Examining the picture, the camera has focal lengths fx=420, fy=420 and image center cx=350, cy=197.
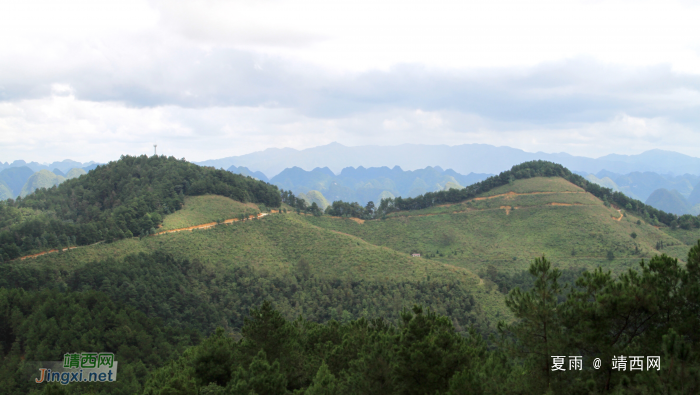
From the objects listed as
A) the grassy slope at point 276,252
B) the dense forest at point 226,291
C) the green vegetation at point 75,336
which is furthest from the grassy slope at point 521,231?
the green vegetation at point 75,336

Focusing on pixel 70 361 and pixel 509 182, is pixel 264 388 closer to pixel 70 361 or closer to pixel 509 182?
pixel 70 361

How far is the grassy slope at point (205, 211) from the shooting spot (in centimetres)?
7325

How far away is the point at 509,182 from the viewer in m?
105

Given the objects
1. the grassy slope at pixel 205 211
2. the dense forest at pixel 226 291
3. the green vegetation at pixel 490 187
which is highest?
the green vegetation at pixel 490 187

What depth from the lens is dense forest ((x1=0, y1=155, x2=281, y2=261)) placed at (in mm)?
59969

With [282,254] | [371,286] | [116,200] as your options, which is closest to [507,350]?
[371,286]

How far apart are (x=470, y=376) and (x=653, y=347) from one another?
18.2 ft

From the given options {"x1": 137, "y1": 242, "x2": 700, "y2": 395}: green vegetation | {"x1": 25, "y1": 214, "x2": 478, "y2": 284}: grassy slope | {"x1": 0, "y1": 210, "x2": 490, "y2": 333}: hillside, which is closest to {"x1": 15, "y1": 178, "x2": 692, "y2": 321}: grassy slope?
{"x1": 25, "y1": 214, "x2": 478, "y2": 284}: grassy slope

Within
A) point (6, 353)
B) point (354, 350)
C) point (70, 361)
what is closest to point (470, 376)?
point (354, 350)

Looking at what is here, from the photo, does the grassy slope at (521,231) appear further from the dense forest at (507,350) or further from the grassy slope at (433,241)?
the dense forest at (507,350)

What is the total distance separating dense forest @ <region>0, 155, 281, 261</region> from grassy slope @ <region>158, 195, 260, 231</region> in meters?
1.75

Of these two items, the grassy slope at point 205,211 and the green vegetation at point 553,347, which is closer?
the green vegetation at point 553,347

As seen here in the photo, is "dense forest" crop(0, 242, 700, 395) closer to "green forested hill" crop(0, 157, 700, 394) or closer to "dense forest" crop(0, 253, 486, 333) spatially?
"green forested hill" crop(0, 157, 700, 394)

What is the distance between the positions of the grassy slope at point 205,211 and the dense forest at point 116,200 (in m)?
1.75
